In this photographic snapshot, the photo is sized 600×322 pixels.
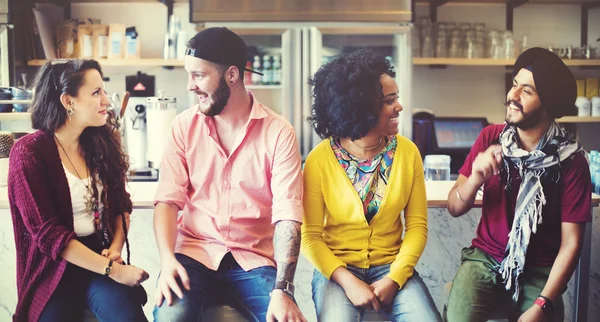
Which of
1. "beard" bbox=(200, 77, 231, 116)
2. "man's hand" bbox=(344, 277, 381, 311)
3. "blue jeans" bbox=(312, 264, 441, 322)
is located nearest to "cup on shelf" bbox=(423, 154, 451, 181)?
"blue jeans" bbox=(312, 264, 441, 322)

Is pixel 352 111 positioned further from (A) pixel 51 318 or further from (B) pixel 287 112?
(B) pixel 287 112

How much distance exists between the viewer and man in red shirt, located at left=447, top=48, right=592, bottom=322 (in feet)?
5.74

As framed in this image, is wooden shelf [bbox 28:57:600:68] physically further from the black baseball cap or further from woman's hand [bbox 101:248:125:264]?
woman's hand [bbox 101:248:125:264]

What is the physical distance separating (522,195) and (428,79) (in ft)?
9.32

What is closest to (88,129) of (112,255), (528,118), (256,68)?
(112,255)

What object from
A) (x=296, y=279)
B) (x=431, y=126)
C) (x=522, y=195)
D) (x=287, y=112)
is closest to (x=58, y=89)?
(x=296, y=279)

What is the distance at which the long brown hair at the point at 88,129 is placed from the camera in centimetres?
175

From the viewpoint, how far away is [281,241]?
5.57 feet

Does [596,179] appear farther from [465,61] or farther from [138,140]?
[138,140]

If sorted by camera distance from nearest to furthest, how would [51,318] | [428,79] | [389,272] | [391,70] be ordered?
[51,318] < [389,272] < [391,70] < [428,79]

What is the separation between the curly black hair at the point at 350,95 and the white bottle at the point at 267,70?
217 cm

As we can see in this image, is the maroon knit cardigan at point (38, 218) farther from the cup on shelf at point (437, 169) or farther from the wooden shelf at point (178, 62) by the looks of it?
the wooden shelf at point (178, 62)

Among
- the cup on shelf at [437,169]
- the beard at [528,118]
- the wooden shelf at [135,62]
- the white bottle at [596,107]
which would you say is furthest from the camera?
the white bottle at [596,107]

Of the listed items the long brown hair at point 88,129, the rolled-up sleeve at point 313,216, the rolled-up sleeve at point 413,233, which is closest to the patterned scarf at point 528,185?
the rolled-up sleeve at point 413,233
